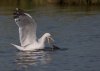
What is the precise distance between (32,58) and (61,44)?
3116mm

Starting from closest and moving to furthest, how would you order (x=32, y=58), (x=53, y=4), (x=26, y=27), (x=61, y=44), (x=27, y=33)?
(x=32, y=58), (x=26, y=27), (x=27, y=33), (x=61, y=44), (x=53, y=4)

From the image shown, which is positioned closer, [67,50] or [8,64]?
[8,64]

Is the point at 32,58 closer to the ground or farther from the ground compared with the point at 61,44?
farther from the ground

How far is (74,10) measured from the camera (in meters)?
33.9

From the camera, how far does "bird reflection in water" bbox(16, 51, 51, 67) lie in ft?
53.3

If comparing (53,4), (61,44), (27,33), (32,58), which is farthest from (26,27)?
(53,4)

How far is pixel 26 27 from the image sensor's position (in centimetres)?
1858

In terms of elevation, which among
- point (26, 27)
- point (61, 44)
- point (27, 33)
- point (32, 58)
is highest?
point (26, 27)

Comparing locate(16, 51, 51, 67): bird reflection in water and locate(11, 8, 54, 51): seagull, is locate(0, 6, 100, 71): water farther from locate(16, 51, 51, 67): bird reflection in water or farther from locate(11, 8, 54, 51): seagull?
locate(11, 8, 54, 51): seagull

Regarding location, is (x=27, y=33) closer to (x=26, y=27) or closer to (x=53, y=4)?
(x=26, y=27)

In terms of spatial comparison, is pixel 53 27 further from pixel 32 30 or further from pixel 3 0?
pixel 3 0

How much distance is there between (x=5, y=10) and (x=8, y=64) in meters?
18.2

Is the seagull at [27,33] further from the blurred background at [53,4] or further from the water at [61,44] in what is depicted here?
the blurred background at [53,4]

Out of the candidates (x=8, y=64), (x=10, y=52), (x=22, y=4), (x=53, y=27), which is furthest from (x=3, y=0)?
(x=8, y=64)
